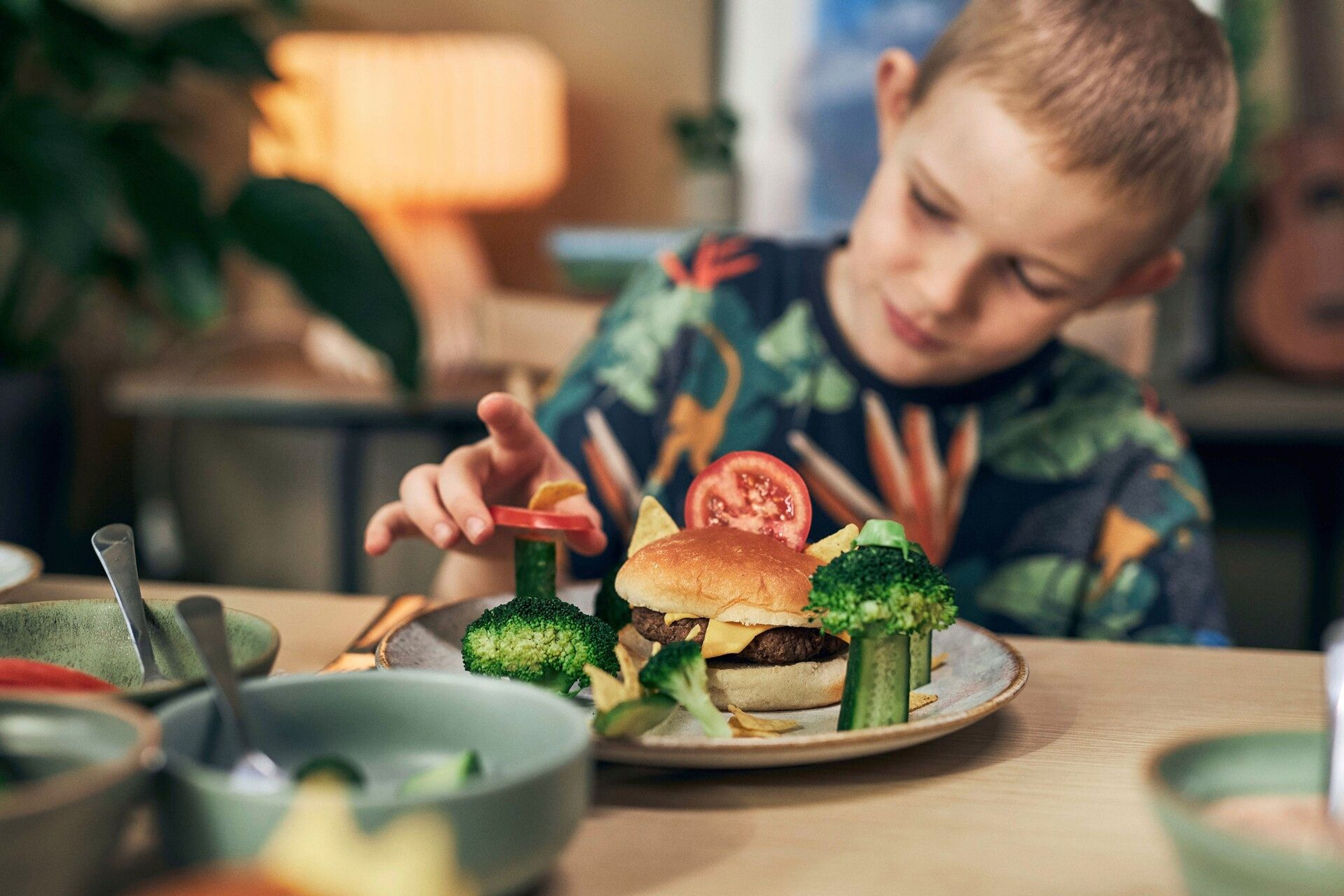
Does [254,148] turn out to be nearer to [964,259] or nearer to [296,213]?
[296,213]

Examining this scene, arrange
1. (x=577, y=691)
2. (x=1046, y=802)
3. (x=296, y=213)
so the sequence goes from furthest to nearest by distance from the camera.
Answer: (x=296, y=213), (x=577, y=691), (x=1046, y=802)

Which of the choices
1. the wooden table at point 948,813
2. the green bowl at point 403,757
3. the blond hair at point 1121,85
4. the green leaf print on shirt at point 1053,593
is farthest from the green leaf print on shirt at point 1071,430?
the green bowl at point 403,757

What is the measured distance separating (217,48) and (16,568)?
195 cm

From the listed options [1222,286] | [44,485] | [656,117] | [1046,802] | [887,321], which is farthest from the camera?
[656,117]

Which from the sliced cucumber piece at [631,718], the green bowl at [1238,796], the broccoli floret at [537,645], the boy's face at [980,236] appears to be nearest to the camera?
the green bowl at [1238,796]

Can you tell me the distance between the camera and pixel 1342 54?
2.98m

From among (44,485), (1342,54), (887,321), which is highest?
(1342,54)

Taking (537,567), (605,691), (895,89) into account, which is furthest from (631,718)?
(895,89)

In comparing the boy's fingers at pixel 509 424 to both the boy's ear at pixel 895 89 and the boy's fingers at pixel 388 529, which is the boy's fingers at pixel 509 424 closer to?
the boy's fingers at pixel 388 529

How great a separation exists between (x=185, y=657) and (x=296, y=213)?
1.46m

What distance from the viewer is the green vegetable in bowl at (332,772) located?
1.51 ft

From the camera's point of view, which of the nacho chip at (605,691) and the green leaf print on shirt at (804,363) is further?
the green leaf print on shirt at (804,363)

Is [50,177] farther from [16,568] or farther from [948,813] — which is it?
[948,813]

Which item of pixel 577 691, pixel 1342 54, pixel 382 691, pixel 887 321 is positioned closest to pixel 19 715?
pixel 382 691
